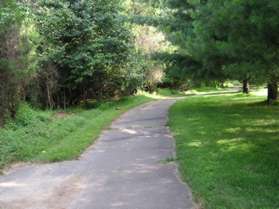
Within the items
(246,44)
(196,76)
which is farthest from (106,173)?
(196,76)

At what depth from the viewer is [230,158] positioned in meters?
10.4

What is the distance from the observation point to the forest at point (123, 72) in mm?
8320

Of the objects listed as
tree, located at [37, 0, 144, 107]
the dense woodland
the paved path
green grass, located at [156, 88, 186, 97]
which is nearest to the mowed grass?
the paved path

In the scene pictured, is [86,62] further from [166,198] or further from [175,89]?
[175,89]

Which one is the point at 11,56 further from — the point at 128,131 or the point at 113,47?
the point at 113,47

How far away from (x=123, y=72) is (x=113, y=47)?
231 centimetres

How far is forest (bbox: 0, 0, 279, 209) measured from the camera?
832 centimetres

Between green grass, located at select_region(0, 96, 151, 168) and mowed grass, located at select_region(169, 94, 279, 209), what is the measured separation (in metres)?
2.80

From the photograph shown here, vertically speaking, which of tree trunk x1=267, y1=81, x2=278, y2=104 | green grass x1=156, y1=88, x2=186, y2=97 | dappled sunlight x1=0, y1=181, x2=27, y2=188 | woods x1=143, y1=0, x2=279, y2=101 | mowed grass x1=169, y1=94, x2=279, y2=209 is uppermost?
woods x1=143, y1=0, x2=279, y2=101

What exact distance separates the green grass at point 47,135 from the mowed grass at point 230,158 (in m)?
2.80

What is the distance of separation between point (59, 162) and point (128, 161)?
1687 millimetres

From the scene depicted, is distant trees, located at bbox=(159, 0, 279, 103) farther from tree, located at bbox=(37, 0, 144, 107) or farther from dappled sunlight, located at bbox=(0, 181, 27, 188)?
tree, located at bbox=(37, 0, 144, 107)

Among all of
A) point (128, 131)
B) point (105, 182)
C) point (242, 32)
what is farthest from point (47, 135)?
point (242, 32)

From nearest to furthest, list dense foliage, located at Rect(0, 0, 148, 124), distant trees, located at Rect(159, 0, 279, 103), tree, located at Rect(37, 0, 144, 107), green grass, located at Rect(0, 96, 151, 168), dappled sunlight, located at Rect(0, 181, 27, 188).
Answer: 1. distant trees, located at Rect(159, 0, 279, 103)
2. dappled sunlight, located at Rect(0, 181, 27, 188)
3. green grass, located at Rect(0, 96, 151, 168)
4. dense foliage, located at Rect(0, 0, 148, 124)
5. tree, located at Rect(37, 0, 144, 107)
